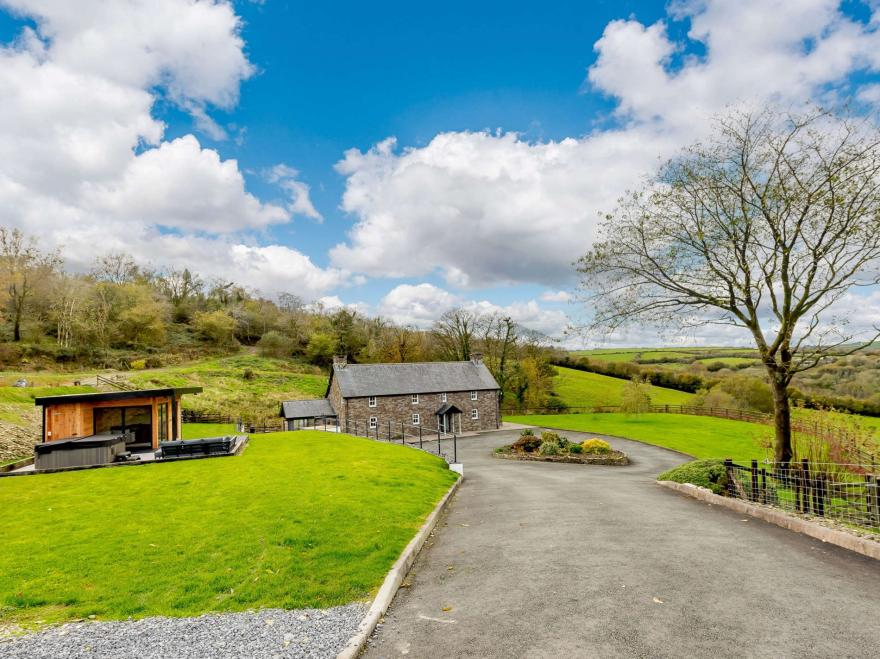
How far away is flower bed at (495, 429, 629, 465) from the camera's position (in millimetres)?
25734

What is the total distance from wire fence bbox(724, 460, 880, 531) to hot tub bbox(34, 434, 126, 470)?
2207cm

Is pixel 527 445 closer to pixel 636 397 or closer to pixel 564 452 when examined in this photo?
pixel 564 452

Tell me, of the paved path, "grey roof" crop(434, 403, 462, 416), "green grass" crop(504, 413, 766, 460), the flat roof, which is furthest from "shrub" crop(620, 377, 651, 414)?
the flat roof

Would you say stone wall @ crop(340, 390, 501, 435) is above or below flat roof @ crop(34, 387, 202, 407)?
below

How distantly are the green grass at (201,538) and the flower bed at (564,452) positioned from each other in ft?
39.8

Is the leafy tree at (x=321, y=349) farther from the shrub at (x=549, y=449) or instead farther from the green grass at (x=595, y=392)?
the shrub at (x=549, y=449)

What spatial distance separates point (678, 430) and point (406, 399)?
23791 millimetres

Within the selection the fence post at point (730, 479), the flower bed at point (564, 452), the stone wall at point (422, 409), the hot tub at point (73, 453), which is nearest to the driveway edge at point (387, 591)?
the fence post at point (730, 479)

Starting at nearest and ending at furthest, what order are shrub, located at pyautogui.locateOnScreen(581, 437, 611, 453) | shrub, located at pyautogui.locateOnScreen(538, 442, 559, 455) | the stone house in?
shrub, located at pyautogui.locateOnScreen(581, 437, 611, 453), shrub, located at pyautogui.locateOnScreen(538, 442, 559, 455), the stone house

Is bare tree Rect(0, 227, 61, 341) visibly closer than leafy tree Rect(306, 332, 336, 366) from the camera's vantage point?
Yes

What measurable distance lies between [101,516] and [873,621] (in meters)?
13.8

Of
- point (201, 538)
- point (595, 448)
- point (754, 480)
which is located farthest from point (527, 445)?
point (201, 538)

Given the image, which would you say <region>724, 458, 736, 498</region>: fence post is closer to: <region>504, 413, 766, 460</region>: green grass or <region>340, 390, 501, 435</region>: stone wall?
<region>504, 413, 766, 460</region>: green grass

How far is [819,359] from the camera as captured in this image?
13.1 metres
